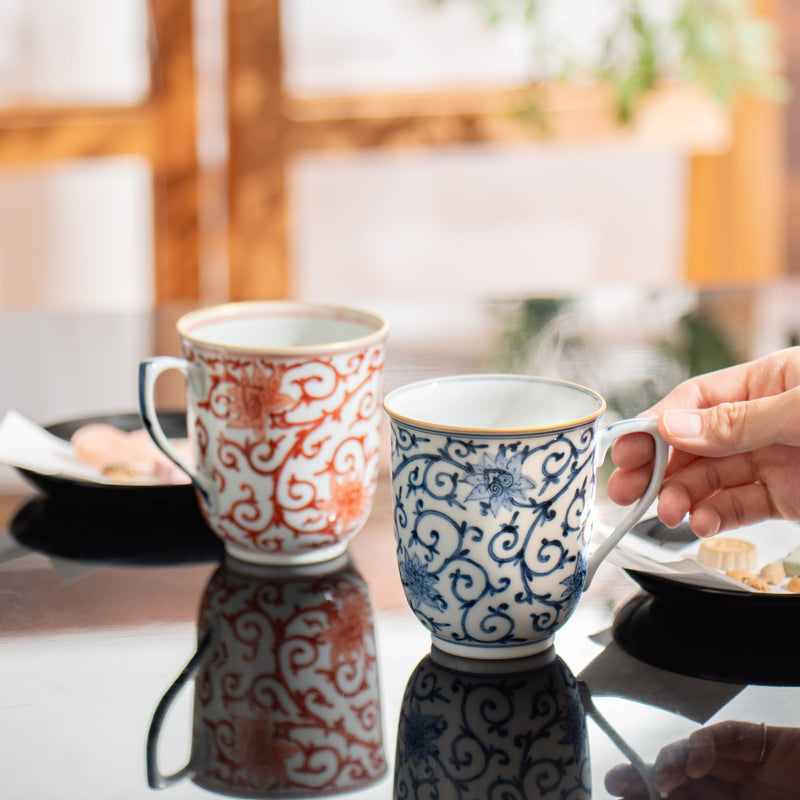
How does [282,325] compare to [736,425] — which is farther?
[282,325]

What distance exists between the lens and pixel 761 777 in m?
0.50

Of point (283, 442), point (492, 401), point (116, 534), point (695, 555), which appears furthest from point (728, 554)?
point (116, 534)

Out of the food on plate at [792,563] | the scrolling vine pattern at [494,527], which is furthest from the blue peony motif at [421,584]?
the food on plate at [792,563]

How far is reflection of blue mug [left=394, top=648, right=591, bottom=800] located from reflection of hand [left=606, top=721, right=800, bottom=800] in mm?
29

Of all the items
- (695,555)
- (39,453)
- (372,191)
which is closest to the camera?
(695,555)

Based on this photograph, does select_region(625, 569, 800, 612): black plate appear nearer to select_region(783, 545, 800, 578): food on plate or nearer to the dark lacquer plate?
select_region(783, 545, 800, 578): food on plate

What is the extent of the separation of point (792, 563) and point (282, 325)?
0.38 metres

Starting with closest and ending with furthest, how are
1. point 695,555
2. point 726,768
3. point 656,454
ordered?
point 726,768
point 656,454
point 695,555

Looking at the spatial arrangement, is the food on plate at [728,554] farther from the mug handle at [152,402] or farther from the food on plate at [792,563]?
the mug handle at [152,402]

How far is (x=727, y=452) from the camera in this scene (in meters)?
0.67

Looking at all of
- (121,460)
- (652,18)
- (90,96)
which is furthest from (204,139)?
(121,460)

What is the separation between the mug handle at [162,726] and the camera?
50cm

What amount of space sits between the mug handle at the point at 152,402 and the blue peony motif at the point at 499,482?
0.74 ft

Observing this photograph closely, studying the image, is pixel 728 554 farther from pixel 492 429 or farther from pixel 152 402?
pixel 152 402
